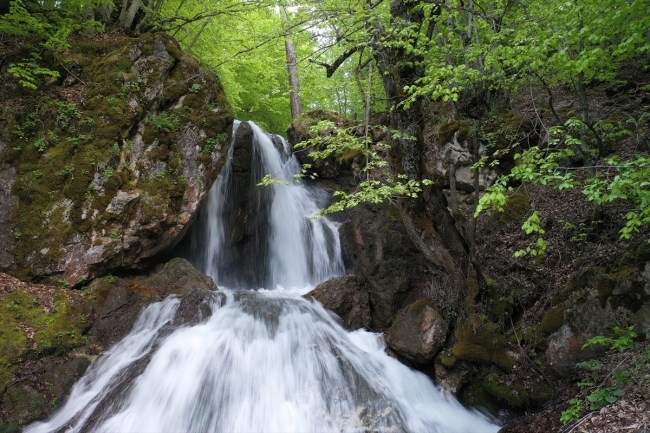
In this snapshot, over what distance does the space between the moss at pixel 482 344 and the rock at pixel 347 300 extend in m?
2.27

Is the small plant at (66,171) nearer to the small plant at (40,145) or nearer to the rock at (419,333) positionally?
the small plant at (40,145)

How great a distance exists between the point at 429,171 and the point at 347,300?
10.6 feet

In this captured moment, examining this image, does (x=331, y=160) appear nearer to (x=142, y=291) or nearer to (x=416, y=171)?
(x=416, y=171)

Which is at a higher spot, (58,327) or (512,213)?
(512,213)

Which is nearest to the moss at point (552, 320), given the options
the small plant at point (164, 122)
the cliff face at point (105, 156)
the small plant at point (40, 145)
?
the cliff face at point (105, 156)

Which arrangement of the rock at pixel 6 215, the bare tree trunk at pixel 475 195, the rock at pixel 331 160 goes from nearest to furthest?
the bare tree trunk at pixel 475 195 → the rock at pixel 6 215 → the rock at pixel 331 160

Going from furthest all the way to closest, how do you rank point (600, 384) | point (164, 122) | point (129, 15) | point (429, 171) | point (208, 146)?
point (129, 15) → point (208, 146) → point (164, 122) → point (429, 171) → point (600, 384)

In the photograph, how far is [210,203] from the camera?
956cm

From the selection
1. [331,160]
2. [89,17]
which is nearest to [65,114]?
[89,17]

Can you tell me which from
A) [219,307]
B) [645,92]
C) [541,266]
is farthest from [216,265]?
[645,92]

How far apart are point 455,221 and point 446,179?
278 cm

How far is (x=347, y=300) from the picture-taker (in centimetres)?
756

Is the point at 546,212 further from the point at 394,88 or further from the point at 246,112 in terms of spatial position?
the point at 246,112

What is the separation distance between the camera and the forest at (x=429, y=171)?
13.5 feet
